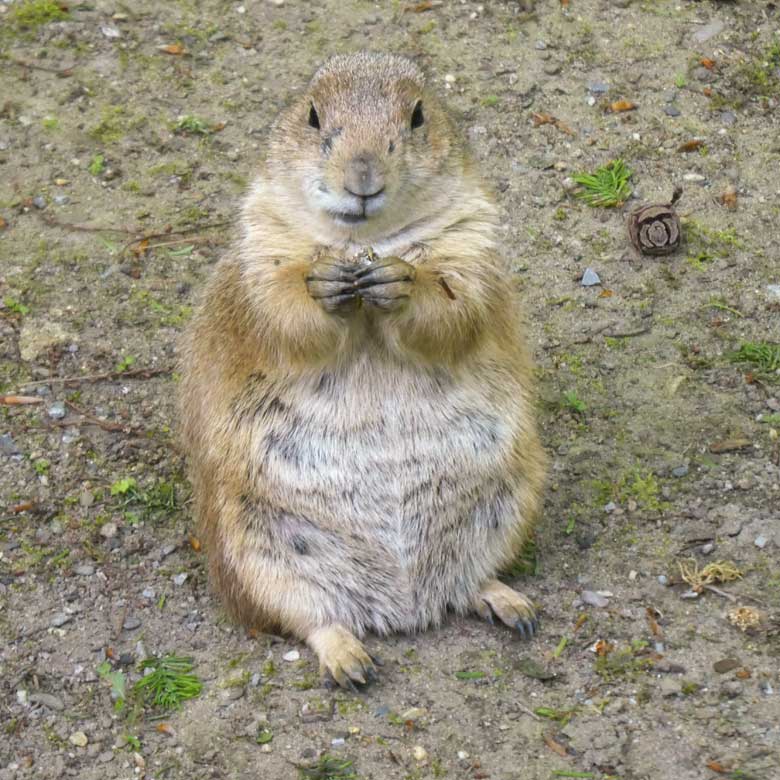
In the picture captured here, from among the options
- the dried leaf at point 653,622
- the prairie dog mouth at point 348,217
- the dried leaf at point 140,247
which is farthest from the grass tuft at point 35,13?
the dried leaf at point 653,622

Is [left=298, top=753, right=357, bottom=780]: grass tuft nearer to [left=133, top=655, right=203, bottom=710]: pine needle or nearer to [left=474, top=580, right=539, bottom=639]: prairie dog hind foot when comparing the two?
[left=133, top=655, right=203, bottom=710]: pine needle

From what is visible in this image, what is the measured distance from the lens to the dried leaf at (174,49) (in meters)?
8.19

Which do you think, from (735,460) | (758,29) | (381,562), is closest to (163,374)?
(381,562)

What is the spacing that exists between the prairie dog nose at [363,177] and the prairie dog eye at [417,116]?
429 millimetres

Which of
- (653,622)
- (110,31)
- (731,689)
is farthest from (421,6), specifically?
(731,689)

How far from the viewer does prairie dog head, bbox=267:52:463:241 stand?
15.1 feet

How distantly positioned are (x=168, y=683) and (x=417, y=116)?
209 cm

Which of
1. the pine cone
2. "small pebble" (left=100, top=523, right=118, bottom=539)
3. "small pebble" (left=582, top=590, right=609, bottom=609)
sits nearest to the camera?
"small pebble" (left=582, top=590, right=609, bottom=609)

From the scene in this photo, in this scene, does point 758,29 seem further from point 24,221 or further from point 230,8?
point 24,221

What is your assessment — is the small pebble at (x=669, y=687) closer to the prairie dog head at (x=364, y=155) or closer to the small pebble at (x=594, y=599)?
the small pebble at (x=594, y=599)

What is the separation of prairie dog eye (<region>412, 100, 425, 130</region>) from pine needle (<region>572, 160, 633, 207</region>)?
97.4 inches

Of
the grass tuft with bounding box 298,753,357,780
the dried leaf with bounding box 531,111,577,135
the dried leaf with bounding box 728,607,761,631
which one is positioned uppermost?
the dried leaf with bounding box 531,111,577,135

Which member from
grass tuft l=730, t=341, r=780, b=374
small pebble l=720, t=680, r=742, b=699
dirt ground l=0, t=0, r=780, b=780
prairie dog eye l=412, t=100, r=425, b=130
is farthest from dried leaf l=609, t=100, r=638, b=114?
small pebble l=720, t=680, r=742, b=699

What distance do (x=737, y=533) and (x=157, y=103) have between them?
13.5 feet
